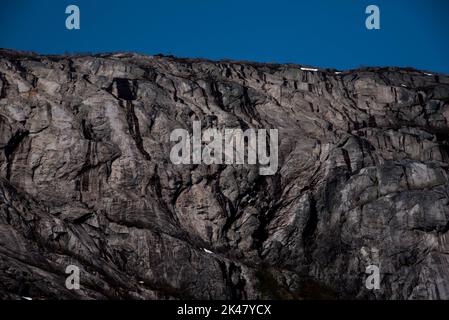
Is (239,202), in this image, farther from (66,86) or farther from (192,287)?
(66,86)

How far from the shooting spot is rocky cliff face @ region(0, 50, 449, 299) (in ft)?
359

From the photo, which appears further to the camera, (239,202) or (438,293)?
(239,202)

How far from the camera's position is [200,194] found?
12050 cm

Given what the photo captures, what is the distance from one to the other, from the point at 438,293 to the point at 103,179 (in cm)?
4340

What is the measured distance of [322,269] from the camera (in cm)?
11706

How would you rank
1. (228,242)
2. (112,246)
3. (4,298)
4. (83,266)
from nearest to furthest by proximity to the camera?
(4,298), (83,266), (112,246), (228,242)

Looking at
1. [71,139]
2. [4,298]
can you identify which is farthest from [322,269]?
[4,298]

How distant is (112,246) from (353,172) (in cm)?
3403

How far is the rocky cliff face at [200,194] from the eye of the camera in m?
110

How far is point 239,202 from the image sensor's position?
122000 mm
